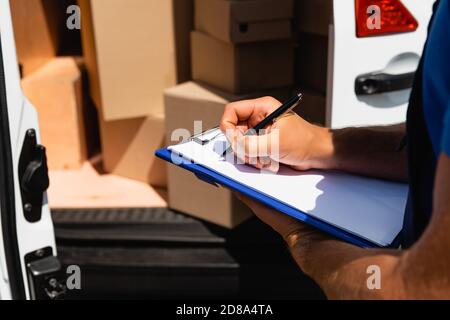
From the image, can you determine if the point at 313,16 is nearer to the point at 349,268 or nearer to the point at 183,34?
the point at 183,34

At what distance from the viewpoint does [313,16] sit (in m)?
1.68

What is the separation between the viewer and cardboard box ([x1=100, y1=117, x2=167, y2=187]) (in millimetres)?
1997

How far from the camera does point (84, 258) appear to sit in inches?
69.1

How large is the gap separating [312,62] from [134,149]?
65 cm

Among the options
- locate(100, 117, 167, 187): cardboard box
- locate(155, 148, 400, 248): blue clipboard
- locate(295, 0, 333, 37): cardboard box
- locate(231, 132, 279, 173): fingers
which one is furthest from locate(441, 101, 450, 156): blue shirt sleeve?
locate(100, 117, 167, 187): cardboard box

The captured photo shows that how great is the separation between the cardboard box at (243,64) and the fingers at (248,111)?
0.68 m

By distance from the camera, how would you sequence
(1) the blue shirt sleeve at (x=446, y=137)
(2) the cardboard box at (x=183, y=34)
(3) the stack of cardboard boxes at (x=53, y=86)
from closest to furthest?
1. (1) the blue shirt sleeve at (x=446, y=137)
2. (2) the cardboard box at (x=183, y=34)
3. (3) the stack of cardboard boxes at (x=53, y=86)

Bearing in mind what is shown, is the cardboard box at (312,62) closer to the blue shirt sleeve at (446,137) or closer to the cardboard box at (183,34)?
the cardboard box at (183,34)

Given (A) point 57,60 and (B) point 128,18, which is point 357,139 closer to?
(B) point 128,18

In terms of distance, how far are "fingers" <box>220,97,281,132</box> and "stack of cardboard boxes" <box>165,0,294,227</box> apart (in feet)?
2.00

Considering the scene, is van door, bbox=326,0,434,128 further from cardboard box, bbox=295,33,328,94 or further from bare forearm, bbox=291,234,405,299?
bare forearm, bbox=291,234,405,299

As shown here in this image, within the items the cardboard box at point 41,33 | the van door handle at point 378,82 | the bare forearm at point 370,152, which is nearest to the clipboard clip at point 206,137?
the bare forearm at point 370,152

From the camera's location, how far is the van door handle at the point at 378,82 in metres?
1.34
